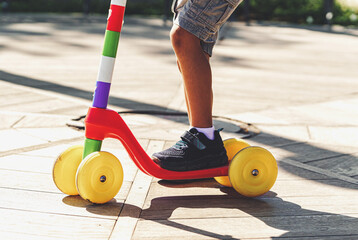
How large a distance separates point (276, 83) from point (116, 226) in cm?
383

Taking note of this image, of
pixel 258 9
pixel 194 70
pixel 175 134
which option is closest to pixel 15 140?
pixel 175 134

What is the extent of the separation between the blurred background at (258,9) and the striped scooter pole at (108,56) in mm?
9764

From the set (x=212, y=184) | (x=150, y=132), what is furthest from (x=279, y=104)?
(x=212, y=184)

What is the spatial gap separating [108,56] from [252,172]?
841 mm

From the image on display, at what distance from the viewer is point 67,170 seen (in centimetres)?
249

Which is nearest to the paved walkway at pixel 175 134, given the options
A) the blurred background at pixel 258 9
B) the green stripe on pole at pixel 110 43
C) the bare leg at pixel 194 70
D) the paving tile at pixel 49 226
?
the paving tile at pixel 49 226

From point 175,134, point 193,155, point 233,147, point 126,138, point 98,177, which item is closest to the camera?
point 98,177

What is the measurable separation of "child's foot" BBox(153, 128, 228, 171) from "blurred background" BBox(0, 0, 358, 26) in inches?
380

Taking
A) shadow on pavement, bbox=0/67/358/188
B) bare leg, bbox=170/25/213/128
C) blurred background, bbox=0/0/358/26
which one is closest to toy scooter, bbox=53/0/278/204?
bare leg, bbox=170/25/213/128

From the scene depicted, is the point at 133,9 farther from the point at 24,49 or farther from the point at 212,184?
the point at 212,184

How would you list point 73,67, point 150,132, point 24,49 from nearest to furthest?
point 150,132, point 73,67, point 24,49

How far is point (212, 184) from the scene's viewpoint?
2.84 m

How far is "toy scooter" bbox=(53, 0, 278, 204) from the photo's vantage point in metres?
2.39

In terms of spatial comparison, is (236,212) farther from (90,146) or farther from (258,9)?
(258,9)
